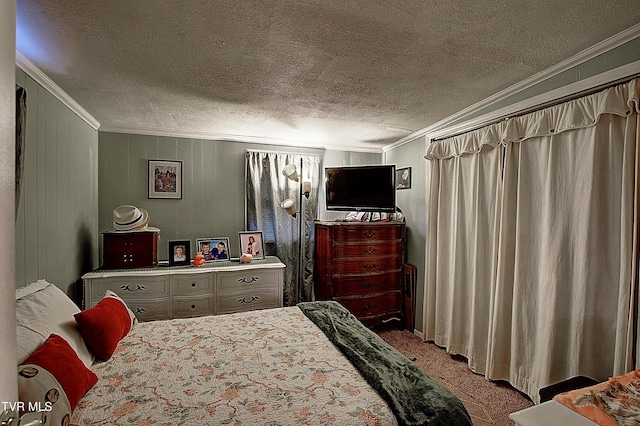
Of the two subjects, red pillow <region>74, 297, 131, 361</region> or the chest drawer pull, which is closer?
red pillow <region>74, 297, 131, 361</region>

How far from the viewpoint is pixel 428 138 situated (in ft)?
11.4

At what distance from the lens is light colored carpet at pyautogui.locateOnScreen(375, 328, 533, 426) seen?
223cm

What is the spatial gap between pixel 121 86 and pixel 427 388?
113 inches

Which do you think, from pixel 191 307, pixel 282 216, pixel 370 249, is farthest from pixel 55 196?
pixel 370 249

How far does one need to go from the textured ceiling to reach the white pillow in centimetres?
146

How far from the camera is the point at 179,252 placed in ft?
11.6

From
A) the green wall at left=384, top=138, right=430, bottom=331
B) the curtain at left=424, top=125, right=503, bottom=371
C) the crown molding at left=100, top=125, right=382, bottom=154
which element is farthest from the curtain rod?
the crown molding at left=100, top=125, right=382, bottom=154

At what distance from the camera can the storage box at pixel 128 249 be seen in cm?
311

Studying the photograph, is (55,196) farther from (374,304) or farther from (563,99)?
(563,99)

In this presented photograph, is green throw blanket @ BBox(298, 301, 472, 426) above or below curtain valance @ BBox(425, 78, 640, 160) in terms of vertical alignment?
below

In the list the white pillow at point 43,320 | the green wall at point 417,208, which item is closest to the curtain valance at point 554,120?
the green wall at point 417,208

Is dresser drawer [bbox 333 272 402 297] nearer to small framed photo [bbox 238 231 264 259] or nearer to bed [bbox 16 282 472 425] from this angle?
small framed photo [bbox 238 231 264 259]

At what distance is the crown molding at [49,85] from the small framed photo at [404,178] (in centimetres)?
355

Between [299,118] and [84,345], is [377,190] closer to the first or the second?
[299,118]
